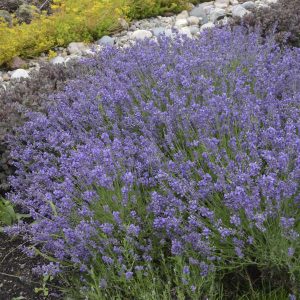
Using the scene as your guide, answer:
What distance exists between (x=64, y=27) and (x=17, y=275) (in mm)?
3536

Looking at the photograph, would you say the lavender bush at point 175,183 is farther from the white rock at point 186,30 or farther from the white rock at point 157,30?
the white rock at point 157,30

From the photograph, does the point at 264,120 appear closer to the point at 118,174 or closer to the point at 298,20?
the point at 118,174

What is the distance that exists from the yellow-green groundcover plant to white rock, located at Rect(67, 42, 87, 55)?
0.26ft

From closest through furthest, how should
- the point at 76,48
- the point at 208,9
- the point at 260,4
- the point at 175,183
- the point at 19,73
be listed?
the point at 175,183 → the point at 19,73 → the point at 76,48 → the point at 260,4 → the point at 208,9

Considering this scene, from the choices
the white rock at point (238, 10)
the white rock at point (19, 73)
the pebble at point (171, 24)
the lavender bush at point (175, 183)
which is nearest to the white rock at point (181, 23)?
the pebble at point (171, 24)

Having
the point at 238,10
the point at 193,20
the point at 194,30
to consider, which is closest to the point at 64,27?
the point at 194,30

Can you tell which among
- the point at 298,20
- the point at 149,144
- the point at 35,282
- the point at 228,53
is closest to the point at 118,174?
the point at 149,144

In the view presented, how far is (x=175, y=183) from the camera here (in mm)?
2307

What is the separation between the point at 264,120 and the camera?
2822 mm

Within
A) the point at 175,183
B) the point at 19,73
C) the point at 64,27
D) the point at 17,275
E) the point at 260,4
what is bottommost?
the point at 260,4

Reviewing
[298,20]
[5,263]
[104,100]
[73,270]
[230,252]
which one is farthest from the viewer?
[298,20]

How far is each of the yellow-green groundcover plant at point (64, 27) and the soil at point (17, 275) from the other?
277cm

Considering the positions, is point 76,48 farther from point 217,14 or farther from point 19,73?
point 217,14

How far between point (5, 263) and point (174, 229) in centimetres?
126
